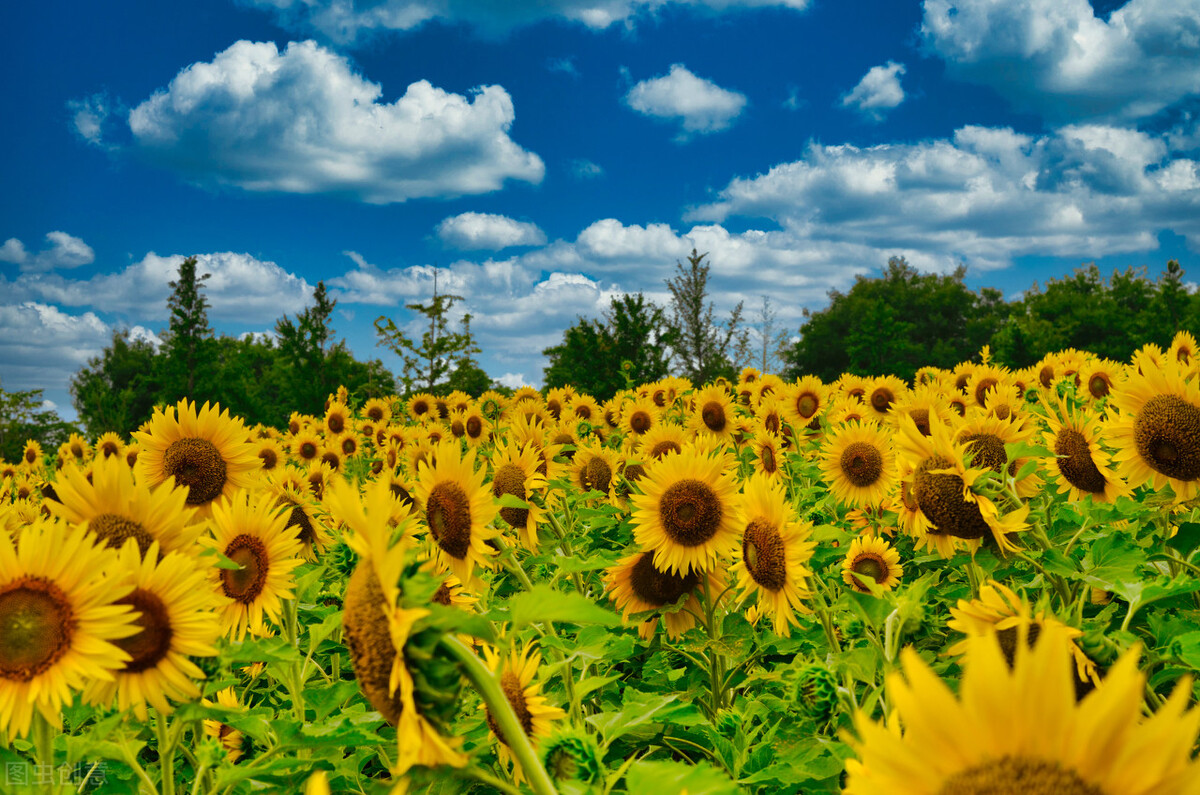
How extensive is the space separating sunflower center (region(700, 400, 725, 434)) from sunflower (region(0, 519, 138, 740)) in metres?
5.85

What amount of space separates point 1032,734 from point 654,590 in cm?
224

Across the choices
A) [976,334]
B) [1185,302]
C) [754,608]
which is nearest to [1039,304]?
[976,334]

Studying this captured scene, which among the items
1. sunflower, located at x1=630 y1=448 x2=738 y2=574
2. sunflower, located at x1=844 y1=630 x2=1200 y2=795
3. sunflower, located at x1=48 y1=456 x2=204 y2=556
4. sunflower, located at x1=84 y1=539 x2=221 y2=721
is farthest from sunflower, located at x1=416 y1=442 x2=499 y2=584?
sunflower, located at x1=844 y1=630 x2=1200 y2=795

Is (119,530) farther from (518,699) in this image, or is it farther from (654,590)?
(654,590)

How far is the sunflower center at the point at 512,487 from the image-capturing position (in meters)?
3.57

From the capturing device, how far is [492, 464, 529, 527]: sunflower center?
11.7 feet

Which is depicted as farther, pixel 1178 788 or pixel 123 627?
pixel 123 627

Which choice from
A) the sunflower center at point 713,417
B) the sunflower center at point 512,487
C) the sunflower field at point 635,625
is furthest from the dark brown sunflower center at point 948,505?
the sunflower center at point 713,417

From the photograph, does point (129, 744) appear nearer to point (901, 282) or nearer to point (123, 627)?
point (123, 627)

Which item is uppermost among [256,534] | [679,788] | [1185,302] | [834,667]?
[1185,302]

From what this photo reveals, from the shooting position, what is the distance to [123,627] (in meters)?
1.38

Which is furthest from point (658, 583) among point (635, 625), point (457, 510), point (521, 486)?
point (521, 486)

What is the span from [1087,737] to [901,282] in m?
64.5

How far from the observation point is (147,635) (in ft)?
4.81
